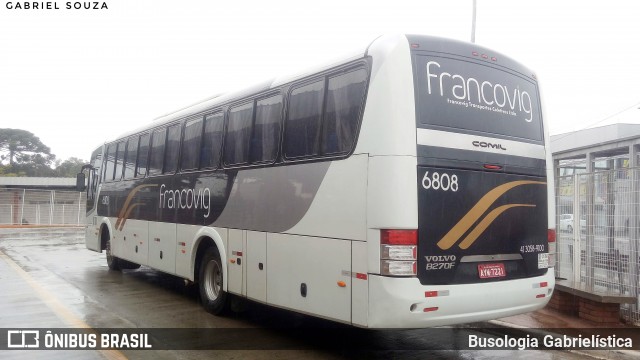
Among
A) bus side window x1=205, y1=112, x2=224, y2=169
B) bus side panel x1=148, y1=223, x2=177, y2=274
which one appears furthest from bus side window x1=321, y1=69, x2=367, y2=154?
Answer: bus side panel x1=148, y1=223, x2=177, y2=274

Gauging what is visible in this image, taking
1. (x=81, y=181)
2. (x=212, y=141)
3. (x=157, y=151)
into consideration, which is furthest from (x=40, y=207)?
(x=212, y=141)

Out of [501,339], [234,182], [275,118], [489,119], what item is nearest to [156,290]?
[234,182]

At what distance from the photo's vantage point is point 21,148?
301 ft

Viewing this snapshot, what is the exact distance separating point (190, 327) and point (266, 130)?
9.82ft

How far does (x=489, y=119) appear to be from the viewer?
19.8 feet

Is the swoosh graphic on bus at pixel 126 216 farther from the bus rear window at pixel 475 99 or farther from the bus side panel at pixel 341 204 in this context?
the bus rear window at pixel 475 99

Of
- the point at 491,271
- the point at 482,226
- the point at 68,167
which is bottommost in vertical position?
the point at 491,271

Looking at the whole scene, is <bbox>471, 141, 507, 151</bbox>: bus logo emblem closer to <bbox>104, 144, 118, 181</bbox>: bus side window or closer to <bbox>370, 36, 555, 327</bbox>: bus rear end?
<bbox>370, 36, 555, 327</bbox>: bus rear end

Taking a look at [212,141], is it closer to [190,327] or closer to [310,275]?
[190,327]

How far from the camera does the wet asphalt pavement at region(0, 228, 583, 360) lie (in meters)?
6.31

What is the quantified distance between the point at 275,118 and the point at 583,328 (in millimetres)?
5047

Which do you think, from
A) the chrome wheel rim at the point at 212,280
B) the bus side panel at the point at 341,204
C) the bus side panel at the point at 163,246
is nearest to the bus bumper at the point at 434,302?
the bus side panel at the point at 341,204

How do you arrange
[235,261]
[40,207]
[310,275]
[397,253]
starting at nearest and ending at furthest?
[397,253], [310,275], [235,261], [40,207]

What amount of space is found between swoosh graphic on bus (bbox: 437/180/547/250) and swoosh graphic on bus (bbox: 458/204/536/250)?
8 centimetres
